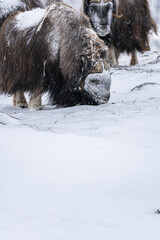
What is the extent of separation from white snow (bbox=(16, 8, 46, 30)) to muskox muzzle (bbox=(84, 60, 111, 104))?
0.75 metres

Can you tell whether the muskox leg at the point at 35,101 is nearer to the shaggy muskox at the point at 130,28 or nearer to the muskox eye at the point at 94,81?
the muskox eye at the point at 94,81

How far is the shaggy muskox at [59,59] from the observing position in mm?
4516

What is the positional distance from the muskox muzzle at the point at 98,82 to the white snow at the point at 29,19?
2.45 feet

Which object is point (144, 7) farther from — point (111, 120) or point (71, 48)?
point (111, 120)

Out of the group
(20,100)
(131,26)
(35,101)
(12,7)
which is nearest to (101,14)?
(12,7)

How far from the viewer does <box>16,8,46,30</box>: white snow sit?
4.79 meters

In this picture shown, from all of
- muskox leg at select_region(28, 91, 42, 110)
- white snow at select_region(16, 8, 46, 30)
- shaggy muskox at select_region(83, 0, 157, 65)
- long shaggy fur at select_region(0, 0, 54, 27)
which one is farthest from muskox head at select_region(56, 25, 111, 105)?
shaggy muskox at select_region(83, 0, 157, 65)

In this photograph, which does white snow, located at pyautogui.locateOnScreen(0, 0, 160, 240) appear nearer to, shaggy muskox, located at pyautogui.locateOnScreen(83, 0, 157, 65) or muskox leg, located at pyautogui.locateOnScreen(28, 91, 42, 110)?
muskox leg, located at pyautogui.locateOnScreen(28, 91, 42, 110)

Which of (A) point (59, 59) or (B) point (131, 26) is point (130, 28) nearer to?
(B) point (131, 26)

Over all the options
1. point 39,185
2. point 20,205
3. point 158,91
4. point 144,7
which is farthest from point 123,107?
point 144,7

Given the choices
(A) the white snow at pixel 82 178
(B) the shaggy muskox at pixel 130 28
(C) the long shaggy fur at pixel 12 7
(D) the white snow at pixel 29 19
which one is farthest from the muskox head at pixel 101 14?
(A) the white snow at pixel 82 178

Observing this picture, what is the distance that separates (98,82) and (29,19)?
3.20 ft

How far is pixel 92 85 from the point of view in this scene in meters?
4.50

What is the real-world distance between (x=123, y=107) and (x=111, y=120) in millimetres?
632
